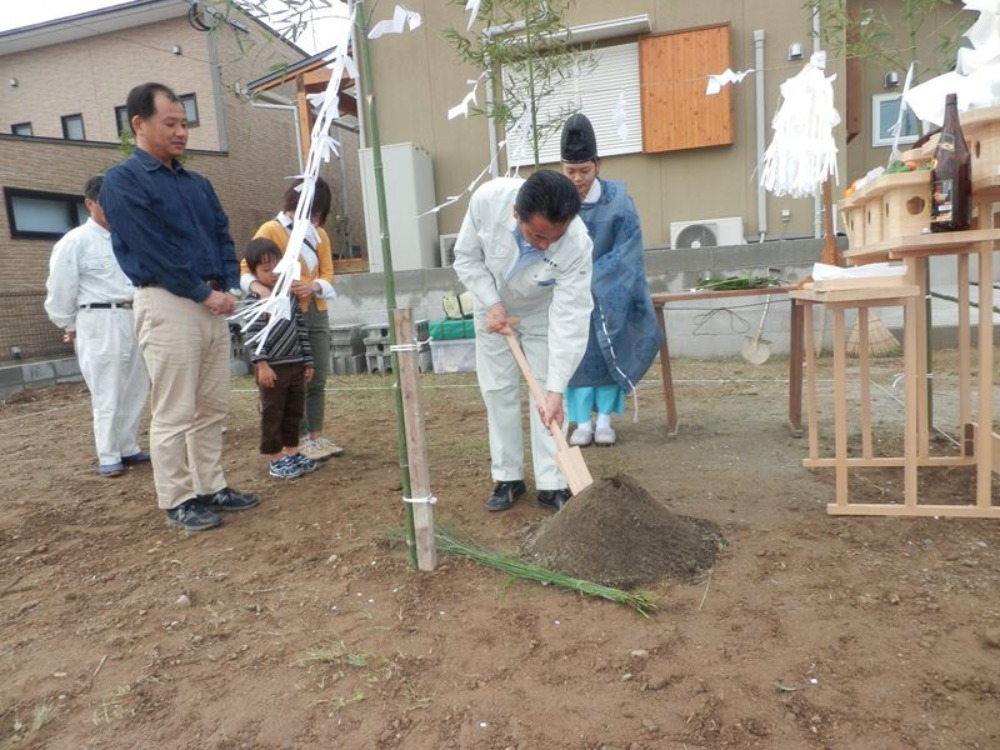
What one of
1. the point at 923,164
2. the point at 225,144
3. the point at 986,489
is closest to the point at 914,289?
the point at 923,164

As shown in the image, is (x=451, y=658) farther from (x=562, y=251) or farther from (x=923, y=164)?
(x=923, y=164)

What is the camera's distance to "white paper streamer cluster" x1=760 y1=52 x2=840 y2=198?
12.7ft

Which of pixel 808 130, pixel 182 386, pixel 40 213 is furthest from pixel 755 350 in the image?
pixel 40 213

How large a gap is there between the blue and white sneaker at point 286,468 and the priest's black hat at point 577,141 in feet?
→ 7.07

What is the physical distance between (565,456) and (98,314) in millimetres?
3149

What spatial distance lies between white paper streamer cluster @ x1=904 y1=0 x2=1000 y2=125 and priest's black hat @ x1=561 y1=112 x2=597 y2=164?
4.39ft

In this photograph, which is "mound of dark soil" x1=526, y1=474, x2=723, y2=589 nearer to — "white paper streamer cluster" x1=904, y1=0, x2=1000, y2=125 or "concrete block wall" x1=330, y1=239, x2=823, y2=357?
"white paper streamer cluster" x1=904, y1=0, x2=1000, y2=125

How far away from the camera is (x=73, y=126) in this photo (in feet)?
50.1

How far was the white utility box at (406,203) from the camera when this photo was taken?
27.1ft

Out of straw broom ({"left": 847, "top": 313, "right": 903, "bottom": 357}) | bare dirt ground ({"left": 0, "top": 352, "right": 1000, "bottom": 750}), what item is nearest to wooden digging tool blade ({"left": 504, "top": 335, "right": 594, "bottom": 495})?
bare dirt ground ({"left": 0, "top": 352, "right": 1000, "bottom": 750})

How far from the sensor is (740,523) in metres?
2.69

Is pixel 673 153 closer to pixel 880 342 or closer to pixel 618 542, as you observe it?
pixel 880 342

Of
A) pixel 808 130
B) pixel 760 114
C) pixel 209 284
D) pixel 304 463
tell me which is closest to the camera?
pixel 209 284

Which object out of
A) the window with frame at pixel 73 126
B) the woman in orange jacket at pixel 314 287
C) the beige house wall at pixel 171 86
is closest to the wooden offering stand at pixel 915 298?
the woman in orange jacket at pixel 314 287
